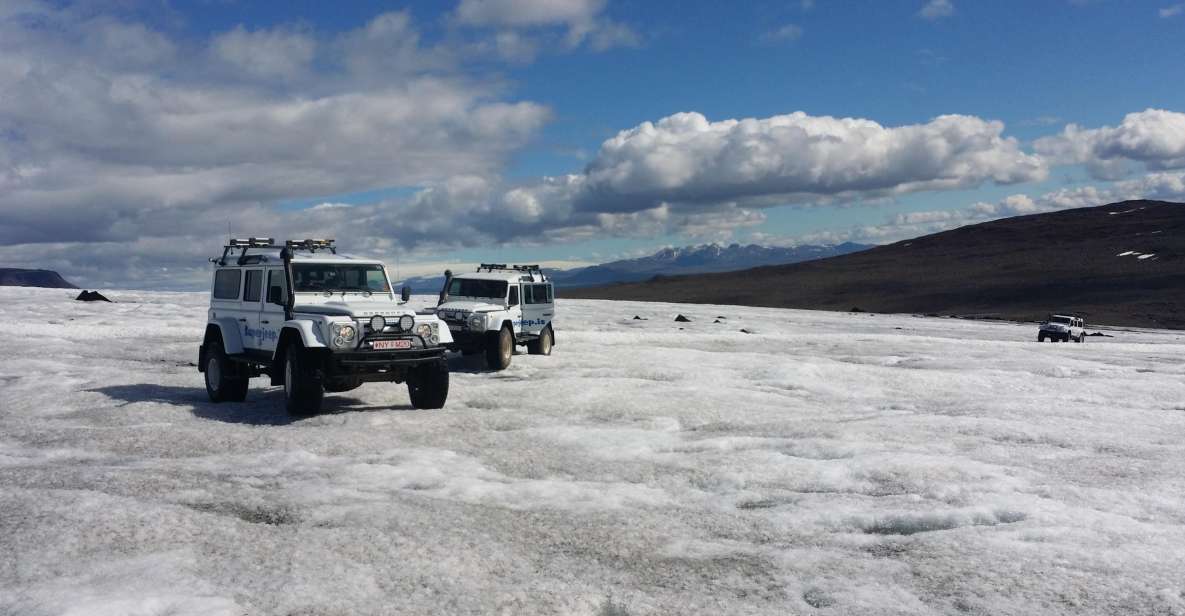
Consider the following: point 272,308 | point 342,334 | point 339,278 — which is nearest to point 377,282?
point 339,278

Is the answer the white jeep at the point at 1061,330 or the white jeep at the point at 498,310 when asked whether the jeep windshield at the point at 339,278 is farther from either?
the white jeep at the point at 1061,330

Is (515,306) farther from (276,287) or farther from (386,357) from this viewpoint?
(386,357)

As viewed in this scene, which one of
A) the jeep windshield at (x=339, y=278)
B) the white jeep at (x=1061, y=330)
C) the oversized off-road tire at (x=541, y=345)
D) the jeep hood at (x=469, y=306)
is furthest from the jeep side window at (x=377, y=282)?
the white jeep at (x=1061, y=330)

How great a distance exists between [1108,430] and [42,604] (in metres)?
13.6

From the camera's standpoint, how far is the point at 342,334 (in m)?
12.4

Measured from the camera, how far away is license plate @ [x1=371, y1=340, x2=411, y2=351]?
41.2 ft

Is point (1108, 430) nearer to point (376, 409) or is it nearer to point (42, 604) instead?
point (376, 409)

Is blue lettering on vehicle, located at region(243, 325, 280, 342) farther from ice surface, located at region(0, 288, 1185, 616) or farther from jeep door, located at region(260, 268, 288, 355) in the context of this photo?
ice surface, located at region(0, 288, 1185, 616)

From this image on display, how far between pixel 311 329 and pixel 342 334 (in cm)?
50

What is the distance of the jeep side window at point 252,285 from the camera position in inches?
553

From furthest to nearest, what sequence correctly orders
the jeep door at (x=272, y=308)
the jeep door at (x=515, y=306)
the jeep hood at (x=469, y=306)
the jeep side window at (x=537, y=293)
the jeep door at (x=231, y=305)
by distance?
the jeep side window at (x=537, y=293) → the jeep door at (x=515, y=306) → the jeep hood at (x=469, y=306) → the jeep door at (x=231, y=305) → the jeep door at (x=272, y=308)

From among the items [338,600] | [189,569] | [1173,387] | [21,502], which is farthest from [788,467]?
[1173,387]

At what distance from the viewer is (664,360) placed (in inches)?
816

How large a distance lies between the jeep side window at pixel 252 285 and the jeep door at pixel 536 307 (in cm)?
853
